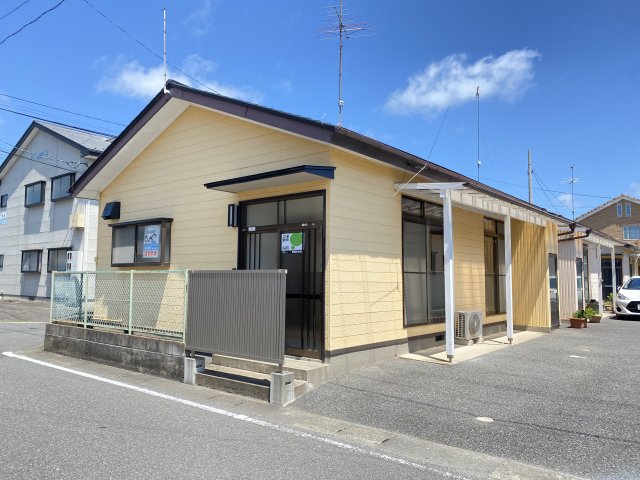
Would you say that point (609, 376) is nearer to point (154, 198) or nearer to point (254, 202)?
point (254, 202)

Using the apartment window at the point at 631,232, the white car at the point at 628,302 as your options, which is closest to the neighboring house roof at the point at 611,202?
the apartment window at the point at 631,232

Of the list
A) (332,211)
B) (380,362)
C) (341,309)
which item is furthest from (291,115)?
(380,362)

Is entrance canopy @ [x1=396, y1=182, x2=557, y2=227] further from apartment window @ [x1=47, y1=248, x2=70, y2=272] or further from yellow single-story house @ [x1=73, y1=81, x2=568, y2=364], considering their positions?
apartment window @ [x1=47, y1=248, x2=70, y2=272]

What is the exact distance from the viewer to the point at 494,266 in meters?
12.2

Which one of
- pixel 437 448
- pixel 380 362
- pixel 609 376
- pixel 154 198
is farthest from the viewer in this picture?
pixel 154 198

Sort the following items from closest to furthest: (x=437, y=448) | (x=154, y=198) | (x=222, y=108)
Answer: (x=437, y=448) < (x=222, y=108) < (x=154, y=198)

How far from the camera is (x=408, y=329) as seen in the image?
8.46m

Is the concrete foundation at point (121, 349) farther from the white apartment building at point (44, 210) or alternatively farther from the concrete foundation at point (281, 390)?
the white apartment building at point (44, 210)

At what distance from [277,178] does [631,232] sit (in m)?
36.3

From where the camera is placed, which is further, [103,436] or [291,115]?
[291,115]

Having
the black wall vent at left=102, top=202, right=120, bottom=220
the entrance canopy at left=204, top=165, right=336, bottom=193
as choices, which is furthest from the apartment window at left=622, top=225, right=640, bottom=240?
the black wall vent at left=102, top=202, right=120, bottom=220

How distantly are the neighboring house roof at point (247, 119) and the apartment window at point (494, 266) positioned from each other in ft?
4.49

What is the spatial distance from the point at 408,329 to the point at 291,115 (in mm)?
4202

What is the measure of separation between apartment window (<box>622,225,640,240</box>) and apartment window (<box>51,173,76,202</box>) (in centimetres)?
3619
